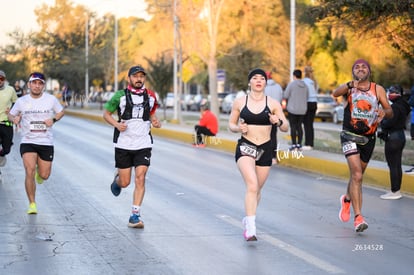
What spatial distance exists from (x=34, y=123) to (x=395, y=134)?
18.1ft

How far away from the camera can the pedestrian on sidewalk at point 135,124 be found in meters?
9.82

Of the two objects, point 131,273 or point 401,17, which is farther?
point 401,17

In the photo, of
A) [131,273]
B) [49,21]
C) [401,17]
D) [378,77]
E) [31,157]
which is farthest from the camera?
[49,21]

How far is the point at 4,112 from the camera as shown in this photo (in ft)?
45.3

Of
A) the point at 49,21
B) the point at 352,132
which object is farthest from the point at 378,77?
the point at 49,21

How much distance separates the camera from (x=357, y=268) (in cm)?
768

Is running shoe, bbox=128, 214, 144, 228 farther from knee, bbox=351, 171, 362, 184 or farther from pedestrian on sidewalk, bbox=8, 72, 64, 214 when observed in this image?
knee, bbox=351, 171, 362, 184

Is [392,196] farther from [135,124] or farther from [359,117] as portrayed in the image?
[135,124]

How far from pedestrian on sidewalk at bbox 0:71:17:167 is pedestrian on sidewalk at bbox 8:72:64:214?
2.56 meters

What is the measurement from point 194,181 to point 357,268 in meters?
7.55

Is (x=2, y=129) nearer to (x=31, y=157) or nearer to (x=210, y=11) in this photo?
(x=31, y=157)

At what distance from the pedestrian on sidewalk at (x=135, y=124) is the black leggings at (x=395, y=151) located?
14.6 ft

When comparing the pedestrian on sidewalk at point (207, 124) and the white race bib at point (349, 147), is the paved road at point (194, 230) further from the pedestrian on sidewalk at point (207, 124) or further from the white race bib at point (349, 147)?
the pedestrian on sidewalk at point (207, 124)

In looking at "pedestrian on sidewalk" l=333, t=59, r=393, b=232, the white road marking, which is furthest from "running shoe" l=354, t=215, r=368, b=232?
the white road marking
